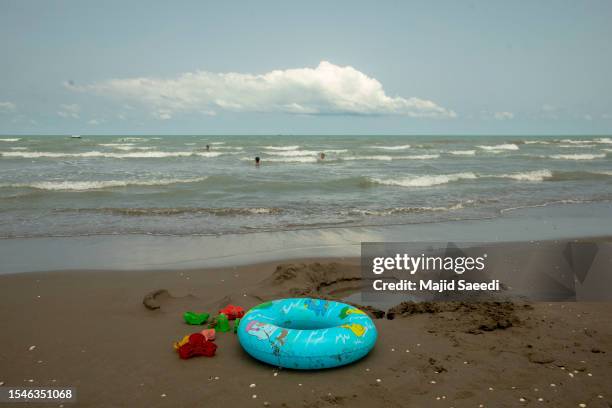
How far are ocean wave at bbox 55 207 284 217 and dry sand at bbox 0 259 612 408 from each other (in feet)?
21.0

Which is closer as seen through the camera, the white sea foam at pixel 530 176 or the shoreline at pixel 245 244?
the shoreline at pixel 245 244

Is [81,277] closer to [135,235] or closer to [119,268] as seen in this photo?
[119,268]

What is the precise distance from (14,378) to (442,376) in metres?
4.63

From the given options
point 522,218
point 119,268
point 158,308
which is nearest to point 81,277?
point 119,268

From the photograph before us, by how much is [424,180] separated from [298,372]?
723 inches

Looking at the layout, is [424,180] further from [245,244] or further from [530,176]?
[245,244]

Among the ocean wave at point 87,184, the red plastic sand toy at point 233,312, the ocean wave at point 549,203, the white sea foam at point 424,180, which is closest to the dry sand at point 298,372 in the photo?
the red plastic sand toy at point 233,312

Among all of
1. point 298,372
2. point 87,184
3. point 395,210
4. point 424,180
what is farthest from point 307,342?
point 424,180

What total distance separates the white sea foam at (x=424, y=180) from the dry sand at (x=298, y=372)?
47.3 ft

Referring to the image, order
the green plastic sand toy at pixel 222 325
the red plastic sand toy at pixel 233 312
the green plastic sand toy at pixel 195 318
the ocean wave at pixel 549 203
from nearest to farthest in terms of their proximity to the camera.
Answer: the green plastic sand toy at pixel 222 325, the green plastic sand toy at pixel 195 318, the red plastic sand toy at pixel 233 312, the ocean wave at pixel 549 203

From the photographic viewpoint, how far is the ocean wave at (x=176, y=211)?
44.5 ft

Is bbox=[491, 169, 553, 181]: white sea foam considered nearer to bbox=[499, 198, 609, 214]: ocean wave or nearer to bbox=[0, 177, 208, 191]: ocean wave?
bbox=[499, 198, 609, 214]: ocean wave

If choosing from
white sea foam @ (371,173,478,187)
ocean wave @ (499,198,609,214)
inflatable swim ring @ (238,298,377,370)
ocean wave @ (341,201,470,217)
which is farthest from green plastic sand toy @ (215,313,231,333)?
white sea foam @ (371,173,478,187)

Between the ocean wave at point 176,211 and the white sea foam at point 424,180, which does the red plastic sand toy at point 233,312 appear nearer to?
the ocean wave at point 176,211
